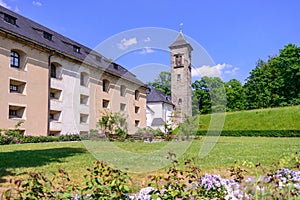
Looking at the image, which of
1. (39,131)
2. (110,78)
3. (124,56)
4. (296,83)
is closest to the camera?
(124,56)

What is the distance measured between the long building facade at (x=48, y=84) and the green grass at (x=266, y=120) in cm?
1082

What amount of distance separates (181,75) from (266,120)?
1827cm

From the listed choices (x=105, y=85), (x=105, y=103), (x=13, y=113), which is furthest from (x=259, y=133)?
(x=13, y=113)

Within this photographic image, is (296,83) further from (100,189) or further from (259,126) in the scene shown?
(100,189)

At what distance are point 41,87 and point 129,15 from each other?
16.3 m

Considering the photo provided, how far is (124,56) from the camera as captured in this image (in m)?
6.59

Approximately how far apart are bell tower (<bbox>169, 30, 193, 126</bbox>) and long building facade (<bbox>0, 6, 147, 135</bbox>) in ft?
8.41

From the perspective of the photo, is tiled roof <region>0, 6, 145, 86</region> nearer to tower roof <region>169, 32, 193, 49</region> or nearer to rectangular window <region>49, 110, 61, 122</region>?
rectangular window <region>49, 110, 61, 122</region>

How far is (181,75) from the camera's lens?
10.8 metres

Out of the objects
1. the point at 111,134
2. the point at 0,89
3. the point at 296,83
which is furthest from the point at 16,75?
the point at 296,83

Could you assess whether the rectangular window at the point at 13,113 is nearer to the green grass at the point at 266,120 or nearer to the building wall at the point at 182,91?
the building wall at the point at 182,91

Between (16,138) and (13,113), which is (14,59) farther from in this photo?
(16,138)

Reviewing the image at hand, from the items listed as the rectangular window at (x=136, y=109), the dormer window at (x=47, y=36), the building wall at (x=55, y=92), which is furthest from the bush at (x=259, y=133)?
the dormer window at (x=47, y=36)

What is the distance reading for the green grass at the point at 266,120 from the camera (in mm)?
24266
